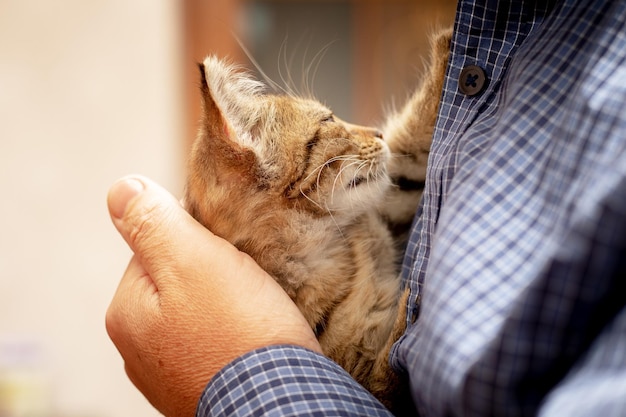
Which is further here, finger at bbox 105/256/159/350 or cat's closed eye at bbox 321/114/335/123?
cat's closed eye at bbox 321/114/335/123

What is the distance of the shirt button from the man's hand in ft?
1.09

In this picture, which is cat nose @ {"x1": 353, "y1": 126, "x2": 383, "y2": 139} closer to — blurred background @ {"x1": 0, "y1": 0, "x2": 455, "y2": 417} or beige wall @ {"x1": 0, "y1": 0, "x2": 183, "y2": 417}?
blurred background @ {"x1": 0, "y1": 0, "x2": 455, "y2": 417}

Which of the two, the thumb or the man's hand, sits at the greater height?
the thumb

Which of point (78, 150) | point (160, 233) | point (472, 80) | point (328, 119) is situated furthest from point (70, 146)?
point (472, 80)

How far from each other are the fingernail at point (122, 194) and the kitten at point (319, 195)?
109mm

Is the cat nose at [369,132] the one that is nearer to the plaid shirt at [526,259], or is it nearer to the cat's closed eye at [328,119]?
the cat's closed eye at [328,119]

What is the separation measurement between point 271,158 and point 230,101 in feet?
0.36

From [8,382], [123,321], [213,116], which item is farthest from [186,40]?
[123,321]

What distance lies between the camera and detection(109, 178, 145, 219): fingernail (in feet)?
3.18

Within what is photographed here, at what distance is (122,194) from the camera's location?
973mm

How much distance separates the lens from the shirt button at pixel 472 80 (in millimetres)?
727

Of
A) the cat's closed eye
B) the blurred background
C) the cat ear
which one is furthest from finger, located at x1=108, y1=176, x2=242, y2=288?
the blurred background

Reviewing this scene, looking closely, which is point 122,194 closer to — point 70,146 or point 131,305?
point 131,305

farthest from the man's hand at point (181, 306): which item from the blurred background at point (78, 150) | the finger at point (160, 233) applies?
the blurred background at point (78, 150)
